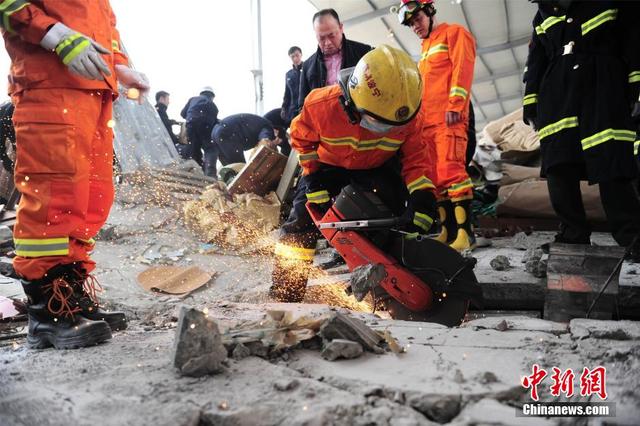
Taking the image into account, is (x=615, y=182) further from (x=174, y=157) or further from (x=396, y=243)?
(x=174, y=157)

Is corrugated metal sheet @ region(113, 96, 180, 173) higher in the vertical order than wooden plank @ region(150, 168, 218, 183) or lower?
higher

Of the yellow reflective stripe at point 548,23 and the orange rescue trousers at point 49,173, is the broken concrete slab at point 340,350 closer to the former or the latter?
the orange rescue trousers at point 49,173

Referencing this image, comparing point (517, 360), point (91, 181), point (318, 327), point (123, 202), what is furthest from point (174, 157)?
point (517, 360)

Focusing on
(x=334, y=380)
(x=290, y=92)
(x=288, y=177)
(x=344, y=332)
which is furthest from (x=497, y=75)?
(x=334, y=380)

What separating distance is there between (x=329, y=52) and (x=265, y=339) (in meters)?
3.03

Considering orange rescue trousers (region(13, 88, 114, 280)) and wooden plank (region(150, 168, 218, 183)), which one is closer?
orange rescue trousers (region(13, 88, 114, 280))

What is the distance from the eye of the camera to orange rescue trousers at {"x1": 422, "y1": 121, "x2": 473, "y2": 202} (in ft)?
11.0

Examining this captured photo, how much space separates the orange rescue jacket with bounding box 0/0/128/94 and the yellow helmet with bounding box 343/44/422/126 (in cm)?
116

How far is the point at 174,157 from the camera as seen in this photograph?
6211mm

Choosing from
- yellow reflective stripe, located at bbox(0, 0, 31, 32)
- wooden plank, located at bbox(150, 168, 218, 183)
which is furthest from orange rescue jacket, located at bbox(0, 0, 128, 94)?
wooden plank, located at bbox(150, 168, 218, 183)

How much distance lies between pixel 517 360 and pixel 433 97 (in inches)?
102

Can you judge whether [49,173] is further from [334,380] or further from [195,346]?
[334,380]

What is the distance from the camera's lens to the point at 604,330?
150cm

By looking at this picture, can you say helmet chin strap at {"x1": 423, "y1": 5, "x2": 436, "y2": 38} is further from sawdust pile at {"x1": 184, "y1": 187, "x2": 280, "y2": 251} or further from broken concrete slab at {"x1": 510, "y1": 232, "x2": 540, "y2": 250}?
sawdust pile at {"x1": 184, "y1": 187, "x2": 280, "y2": 251}
